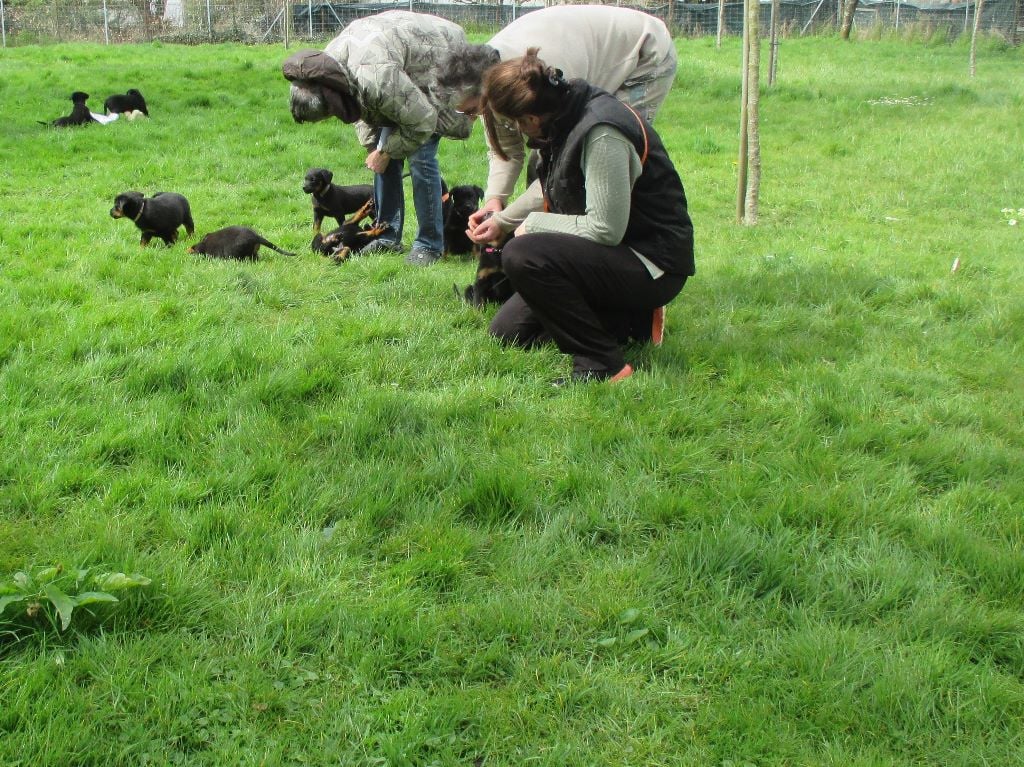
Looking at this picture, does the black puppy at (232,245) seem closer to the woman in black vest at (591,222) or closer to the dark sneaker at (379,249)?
the dark sneaker at (379,249)

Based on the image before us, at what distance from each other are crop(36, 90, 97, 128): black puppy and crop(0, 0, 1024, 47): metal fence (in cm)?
1410

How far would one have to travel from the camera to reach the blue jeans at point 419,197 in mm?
6496

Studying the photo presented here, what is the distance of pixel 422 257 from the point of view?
6660 mm

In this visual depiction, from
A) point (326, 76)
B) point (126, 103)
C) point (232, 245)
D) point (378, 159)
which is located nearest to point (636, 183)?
point (326, 76)

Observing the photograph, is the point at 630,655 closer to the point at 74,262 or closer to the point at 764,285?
the point at 764,285

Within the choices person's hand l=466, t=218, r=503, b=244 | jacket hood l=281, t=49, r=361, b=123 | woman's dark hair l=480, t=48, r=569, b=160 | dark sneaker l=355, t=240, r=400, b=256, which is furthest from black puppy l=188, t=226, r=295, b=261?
woman's dark hair l=480, t=48, r=569, b=160

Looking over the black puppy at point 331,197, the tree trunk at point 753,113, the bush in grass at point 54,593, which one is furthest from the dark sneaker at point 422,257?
the bush in grass at point 54,593

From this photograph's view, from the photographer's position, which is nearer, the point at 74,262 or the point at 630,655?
the point at 630,655

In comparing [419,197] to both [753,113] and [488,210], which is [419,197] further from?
[753,113]

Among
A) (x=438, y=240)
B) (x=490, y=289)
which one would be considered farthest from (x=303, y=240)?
(x=490, y=289)

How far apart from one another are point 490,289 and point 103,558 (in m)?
3.06

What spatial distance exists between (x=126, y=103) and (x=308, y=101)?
27.2 ft

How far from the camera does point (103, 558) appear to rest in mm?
2717

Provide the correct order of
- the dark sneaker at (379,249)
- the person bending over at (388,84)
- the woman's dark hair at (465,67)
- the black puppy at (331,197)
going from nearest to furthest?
the person bending over at (388,84) → the woman's dark hair at (465,67) → the dark sneaker at (379,249) → the black puppy at (331,197)
